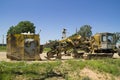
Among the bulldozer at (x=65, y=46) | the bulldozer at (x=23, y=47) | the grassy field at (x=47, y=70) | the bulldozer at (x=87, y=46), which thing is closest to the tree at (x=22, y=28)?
the bulldozer at (x=87, y=46)

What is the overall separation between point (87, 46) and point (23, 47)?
22.0ft

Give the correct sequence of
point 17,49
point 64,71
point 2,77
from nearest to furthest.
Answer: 1. point 2,77
2. point 64,71
3. point 17,49

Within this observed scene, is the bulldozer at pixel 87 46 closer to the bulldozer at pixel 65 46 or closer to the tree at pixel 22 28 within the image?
the bulldozer at pixel 65 46

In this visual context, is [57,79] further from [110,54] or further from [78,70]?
[110,54]

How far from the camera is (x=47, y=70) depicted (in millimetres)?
14750

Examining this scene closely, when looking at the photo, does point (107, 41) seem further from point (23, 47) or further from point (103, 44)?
point (23, 47)

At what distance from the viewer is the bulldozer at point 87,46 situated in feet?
75.9

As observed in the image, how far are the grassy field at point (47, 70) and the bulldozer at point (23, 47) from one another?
435 cm

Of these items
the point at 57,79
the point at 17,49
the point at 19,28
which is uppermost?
the point at 19,28

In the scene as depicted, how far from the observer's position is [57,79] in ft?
46.3

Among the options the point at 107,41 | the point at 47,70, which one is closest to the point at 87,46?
the point at 107,41

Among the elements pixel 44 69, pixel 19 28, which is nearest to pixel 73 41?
pixel 44 69

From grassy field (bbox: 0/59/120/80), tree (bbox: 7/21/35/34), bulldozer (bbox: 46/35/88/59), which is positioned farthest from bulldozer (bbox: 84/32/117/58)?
tree (bbox: 7/21/35/34)

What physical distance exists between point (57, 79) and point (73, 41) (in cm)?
955
